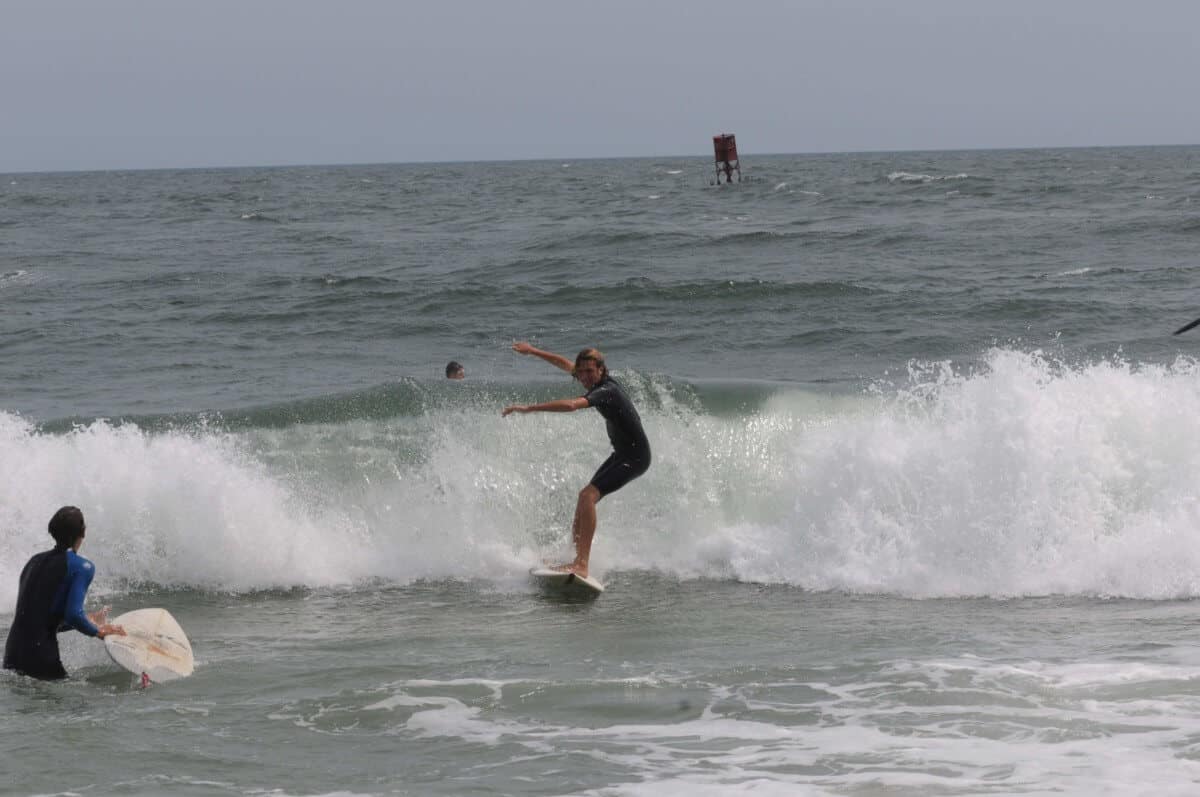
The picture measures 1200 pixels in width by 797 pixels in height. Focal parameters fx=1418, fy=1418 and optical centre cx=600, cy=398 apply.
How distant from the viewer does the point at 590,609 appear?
9.33 m

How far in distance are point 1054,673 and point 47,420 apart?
34.9 feet

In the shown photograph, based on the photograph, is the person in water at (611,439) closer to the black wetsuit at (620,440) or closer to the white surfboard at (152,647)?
the black wetsuit at (620,440)

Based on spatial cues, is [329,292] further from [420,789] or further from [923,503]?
[420,789]

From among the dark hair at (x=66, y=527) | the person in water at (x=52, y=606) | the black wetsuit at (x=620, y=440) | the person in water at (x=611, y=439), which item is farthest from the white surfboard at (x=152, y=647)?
the black wetsuit at (x=620, y=440)

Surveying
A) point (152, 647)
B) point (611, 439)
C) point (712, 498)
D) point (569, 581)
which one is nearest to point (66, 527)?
point (152, 647)

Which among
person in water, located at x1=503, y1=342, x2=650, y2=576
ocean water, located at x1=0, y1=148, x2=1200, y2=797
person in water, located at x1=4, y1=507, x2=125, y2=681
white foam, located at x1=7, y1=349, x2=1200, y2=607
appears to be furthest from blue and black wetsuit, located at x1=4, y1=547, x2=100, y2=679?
person in water, located at x1=503, y1=342, x2=650, y2=576

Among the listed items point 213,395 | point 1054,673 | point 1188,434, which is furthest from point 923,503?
point 213,395

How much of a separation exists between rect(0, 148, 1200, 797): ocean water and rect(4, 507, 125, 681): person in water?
0.18 metres

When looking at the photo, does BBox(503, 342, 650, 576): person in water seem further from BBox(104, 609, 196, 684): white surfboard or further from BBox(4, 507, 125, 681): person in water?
BBox(4, 507, 125, 681): person in water

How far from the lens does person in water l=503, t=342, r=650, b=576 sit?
9.36m

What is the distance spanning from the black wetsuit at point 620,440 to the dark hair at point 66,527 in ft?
11.1

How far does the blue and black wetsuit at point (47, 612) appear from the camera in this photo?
739cm

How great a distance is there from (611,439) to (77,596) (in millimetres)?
3673

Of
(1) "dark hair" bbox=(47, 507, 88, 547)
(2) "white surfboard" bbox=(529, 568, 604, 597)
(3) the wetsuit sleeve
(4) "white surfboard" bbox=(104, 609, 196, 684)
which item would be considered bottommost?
(2) "white surfboard" bbox=(529, 568, 604, 597)
